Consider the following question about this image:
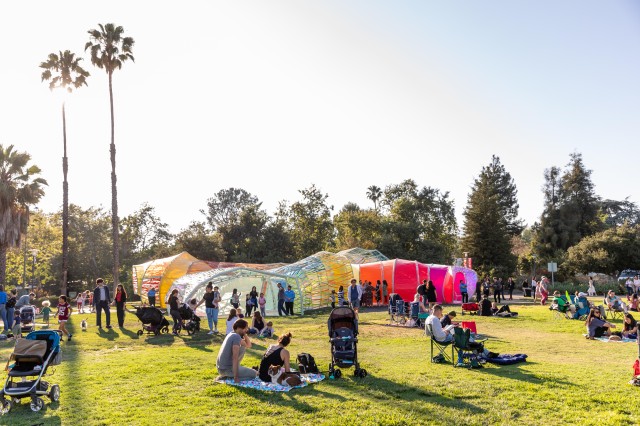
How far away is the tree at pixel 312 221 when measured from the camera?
5628 centimetres

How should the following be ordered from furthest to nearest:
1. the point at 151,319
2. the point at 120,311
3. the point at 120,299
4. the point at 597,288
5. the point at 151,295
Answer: the point at 597,288
the point at 151,295
the point at 120,311
the point at 120,299
the point at 151,319

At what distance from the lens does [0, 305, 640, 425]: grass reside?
291 inches

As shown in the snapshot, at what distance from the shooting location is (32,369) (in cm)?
860

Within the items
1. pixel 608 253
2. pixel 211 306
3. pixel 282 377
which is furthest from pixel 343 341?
pixel 608 253

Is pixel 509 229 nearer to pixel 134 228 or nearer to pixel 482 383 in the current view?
pixel 134 228

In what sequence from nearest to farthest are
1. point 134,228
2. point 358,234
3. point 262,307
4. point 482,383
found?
point 482,383 → point 262,307 → point 358,234 → point 134,228

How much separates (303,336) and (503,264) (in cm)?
3826

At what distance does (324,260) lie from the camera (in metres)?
32.0

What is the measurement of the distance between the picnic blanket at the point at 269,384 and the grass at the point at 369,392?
19cm

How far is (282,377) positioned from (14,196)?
28.4 metres

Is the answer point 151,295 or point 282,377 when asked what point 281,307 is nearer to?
point 151,295

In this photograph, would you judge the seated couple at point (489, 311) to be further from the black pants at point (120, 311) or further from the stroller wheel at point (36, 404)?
the stroller wheel at point (36, 404)

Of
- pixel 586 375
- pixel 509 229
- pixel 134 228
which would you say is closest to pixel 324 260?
pixel 586 375

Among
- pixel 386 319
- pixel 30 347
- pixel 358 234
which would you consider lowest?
pixel 386 319
